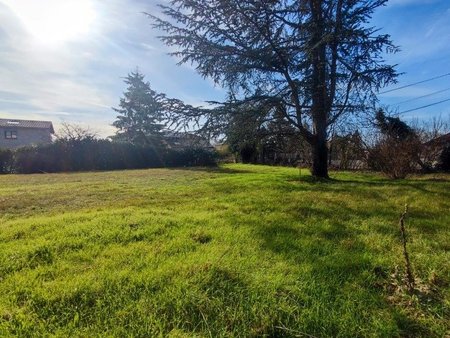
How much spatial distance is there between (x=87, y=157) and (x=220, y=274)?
2106cm

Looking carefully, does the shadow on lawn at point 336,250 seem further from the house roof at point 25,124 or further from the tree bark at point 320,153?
the house roof at point 25,124

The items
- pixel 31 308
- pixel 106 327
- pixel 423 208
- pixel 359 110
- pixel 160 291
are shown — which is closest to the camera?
pixel 106 327

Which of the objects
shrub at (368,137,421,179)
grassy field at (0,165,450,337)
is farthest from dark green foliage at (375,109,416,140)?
grassy field at (0,165,450,337)

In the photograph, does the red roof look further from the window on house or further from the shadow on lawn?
the shadow on lawn

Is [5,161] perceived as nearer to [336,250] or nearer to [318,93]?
[318,93]

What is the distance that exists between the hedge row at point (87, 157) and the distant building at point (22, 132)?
57.1 ft

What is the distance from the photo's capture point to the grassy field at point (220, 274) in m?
1.85

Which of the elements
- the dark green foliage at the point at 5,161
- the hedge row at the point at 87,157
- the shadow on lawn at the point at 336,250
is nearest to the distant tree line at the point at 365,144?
the shadow on lawn at the point at 336,250

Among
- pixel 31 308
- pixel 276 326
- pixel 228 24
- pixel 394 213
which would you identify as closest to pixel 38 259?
pixel 31 308

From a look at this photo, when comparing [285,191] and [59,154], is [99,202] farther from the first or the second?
[59,154]

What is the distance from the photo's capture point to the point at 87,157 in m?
21.0

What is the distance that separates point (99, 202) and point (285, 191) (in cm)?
412

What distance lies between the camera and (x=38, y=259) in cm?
276

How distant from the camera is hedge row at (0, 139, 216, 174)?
62.6 feet
